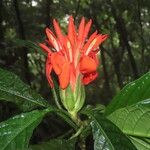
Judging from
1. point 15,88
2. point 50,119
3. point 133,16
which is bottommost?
point 50,119

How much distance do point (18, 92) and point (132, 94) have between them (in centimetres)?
37

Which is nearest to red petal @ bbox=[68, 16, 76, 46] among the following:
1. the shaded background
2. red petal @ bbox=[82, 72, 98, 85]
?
red petal @ bbox=[82, 72, 98, 85]

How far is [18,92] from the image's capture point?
135 cm

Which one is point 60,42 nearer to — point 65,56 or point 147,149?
point 65,56

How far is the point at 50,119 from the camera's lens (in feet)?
17.2

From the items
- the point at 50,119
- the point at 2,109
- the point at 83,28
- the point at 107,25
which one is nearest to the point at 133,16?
the point at 107,25

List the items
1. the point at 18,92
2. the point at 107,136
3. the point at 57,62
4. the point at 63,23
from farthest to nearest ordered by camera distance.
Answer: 1. the point at 63,23
2. the point at 18,92
3. the point at 57,62
4. the point at 107,136

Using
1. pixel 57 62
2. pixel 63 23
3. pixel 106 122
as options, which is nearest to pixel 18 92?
pixel 57 62

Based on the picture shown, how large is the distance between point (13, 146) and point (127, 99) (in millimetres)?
370

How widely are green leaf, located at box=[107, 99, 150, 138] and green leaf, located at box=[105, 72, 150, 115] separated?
0.02 meters

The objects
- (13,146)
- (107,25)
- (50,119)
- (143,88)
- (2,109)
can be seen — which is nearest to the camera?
(13,146)

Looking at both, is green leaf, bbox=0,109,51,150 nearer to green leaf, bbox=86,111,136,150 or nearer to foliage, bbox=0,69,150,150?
foliage, bbox=0,69,150,150

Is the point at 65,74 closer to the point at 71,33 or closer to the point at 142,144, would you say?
the point at 71,33

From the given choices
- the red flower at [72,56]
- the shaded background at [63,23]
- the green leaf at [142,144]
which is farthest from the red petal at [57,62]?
the shaded background at [63,23]
